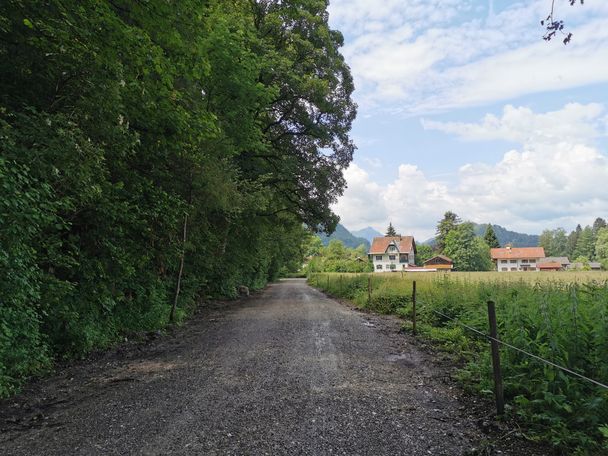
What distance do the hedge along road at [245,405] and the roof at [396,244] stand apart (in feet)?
295

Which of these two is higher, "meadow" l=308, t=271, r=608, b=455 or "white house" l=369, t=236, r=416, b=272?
"white house" l=369, t=236, r=416, b=272

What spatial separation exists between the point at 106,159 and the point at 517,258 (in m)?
113

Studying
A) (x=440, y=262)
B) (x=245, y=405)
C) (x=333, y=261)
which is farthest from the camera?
(x=440, y=262)

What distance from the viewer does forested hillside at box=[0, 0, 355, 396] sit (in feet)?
16.2

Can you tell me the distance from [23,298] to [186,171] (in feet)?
19.9

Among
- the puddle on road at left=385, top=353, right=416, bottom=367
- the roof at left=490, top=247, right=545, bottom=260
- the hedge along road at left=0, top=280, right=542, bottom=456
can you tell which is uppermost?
the roof at left=490, top=247, right=545, bottom=260

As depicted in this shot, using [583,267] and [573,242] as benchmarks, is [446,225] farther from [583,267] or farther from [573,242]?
[573,242]

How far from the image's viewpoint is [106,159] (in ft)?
24.5

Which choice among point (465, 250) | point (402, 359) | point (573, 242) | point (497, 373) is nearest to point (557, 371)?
point (497, 373)

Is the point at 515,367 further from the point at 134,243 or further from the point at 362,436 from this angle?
the point at 134,243

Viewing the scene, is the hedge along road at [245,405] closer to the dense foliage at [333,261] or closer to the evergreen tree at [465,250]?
the dense foliage at [333,261]

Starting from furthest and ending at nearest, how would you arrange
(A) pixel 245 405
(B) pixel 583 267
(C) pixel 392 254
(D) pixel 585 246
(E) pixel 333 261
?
(D) pixel 585 246 < (C) pixel 392 254 < (E) pixel 333 261 < (B) pixel 583 267 < (A) pixel 245 405

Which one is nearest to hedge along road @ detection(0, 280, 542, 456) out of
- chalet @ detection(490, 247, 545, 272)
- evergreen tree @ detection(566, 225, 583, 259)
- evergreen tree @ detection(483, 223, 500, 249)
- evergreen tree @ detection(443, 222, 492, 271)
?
evergreen tree @ detection(443, 222, 492, 271)

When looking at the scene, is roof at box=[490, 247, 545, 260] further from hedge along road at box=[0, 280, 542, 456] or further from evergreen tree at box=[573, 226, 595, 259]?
hedge along road at box=[0, 280, 542, 456]
